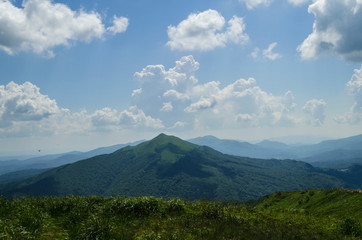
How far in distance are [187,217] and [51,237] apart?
26.4ft

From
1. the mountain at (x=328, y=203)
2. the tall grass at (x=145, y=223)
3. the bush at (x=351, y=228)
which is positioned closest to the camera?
the tall grass at (x=145, y=223)

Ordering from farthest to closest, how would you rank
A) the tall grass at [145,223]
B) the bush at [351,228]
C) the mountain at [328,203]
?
the mountain at [328,203]
the bush at [351,228]
the tall grass at [145,223]

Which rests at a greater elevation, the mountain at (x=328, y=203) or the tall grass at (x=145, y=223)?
the tall grass at (x=145, y=223)

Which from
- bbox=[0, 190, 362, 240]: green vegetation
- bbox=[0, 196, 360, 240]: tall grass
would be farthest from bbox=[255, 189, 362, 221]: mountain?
bbox=[0, 196, 360, 240]: tall grass

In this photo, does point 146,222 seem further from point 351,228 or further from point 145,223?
point 351,228

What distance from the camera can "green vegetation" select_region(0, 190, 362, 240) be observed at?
1165 centimetres

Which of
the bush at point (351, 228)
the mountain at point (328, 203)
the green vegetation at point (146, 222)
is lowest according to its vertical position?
the mountain at point (328, 203)

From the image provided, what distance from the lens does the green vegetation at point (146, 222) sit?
11.7m

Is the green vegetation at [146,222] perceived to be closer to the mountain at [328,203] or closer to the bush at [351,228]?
the bush at [351,228]

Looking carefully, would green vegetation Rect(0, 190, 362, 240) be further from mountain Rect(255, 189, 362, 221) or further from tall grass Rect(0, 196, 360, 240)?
mountain Rect(255, 189, 362, 221)

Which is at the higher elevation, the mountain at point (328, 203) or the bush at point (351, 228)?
the bush at point (351, 228)

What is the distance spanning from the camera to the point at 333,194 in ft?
138

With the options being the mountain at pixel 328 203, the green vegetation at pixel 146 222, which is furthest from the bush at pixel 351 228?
the mountain at pixel 328 203

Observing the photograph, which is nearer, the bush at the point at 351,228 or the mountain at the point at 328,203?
the bush at the point at 351,228
